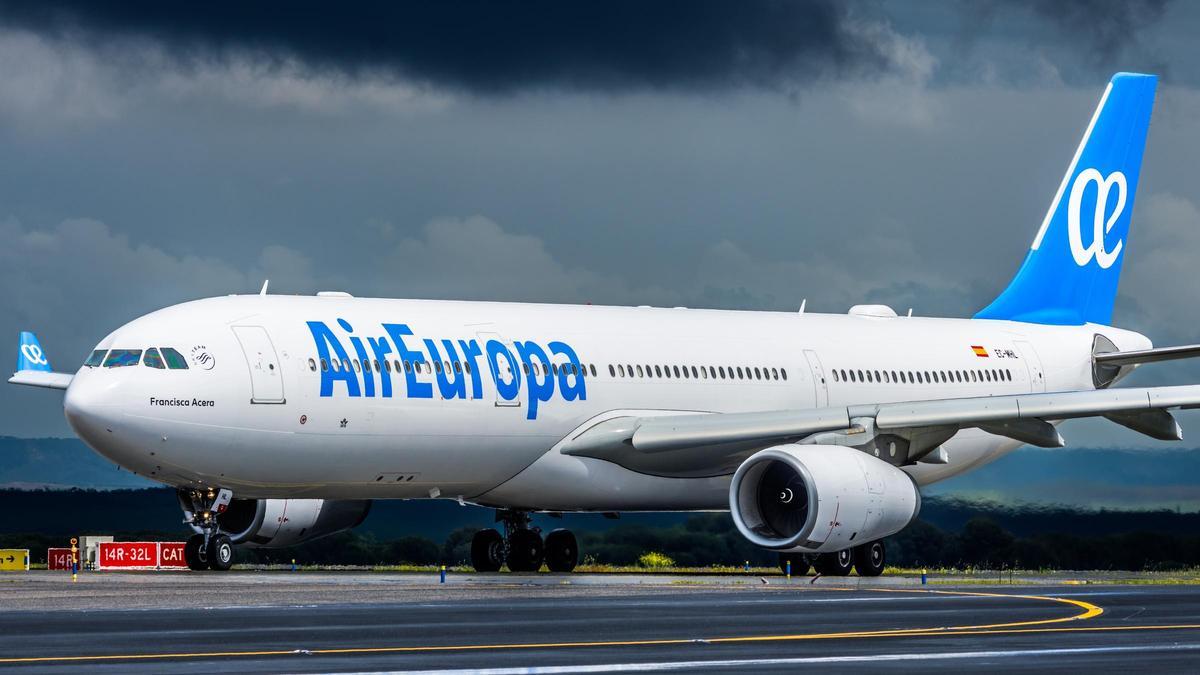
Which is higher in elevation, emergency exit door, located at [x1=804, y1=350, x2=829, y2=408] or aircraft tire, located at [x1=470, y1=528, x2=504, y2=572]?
emergency exit door, located at [x1=804, y1=350, x2=829, y2=408]

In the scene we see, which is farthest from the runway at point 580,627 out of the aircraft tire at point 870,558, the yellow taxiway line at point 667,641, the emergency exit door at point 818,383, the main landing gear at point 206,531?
the emergency exit door at point 818,383

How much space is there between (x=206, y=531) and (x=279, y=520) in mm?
3411

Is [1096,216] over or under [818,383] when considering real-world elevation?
over

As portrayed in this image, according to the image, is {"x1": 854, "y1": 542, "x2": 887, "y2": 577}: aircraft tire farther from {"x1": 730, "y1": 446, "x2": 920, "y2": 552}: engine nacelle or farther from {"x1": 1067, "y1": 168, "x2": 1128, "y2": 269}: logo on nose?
{"x1": 1067, "y1": 168, "x2": 1128, "y2": 269}: logo on nose

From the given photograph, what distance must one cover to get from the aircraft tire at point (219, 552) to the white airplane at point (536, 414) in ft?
0.12

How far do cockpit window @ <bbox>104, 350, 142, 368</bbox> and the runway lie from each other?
294cm

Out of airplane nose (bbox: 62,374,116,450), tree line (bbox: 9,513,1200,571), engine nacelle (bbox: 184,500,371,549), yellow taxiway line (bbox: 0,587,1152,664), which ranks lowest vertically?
yellow taxiway line (bbox: 0,587,1152,664)

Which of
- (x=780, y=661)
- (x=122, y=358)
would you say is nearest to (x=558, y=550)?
(x=122, y=358)

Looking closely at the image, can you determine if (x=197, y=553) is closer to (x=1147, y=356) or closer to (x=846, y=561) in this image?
(x=846, y=561)

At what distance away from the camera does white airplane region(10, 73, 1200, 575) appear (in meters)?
25.9

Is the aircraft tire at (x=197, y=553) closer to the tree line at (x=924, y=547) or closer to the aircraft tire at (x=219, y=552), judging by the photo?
the aircraft tire at (x=219, y=552)

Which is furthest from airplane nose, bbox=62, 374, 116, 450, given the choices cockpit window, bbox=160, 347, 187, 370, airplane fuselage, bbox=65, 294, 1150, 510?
cockpit window, bbox=160, 347, 187, 370

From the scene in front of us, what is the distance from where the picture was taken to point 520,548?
3177 cm

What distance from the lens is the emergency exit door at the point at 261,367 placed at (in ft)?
85.1
